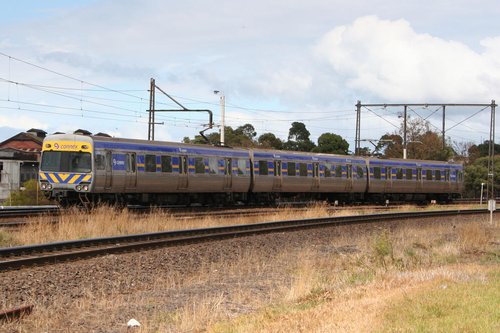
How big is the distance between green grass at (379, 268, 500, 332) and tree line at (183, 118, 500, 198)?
50611 millimetres

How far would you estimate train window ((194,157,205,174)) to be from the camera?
28728 millimetres

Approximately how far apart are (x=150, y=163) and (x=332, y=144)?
73952mm

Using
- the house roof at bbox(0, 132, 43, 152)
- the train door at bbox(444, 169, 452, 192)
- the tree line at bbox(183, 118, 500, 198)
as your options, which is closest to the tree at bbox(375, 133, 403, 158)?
the tree line at bbox(183, 118, 500, 198)

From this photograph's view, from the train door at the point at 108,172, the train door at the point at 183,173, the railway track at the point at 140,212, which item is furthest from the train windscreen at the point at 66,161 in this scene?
the train door at the point at 183,173

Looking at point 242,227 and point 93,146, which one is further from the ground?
point 93,146

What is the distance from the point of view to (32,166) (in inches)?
2793

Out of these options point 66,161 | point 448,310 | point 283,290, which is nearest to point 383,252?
point 283,290

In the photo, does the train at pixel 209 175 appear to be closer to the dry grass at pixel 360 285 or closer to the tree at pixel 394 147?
the dry grass at pixel 360 285

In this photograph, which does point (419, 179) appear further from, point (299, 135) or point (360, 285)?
point (299, 135)

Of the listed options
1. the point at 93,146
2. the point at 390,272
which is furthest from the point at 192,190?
the point at 390,272

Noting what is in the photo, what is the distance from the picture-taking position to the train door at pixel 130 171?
25.3 m

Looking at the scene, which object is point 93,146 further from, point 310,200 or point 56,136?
Answer: point 310,200

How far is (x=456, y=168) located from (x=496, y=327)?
1712 inches

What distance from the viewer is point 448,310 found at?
736 centimetres
